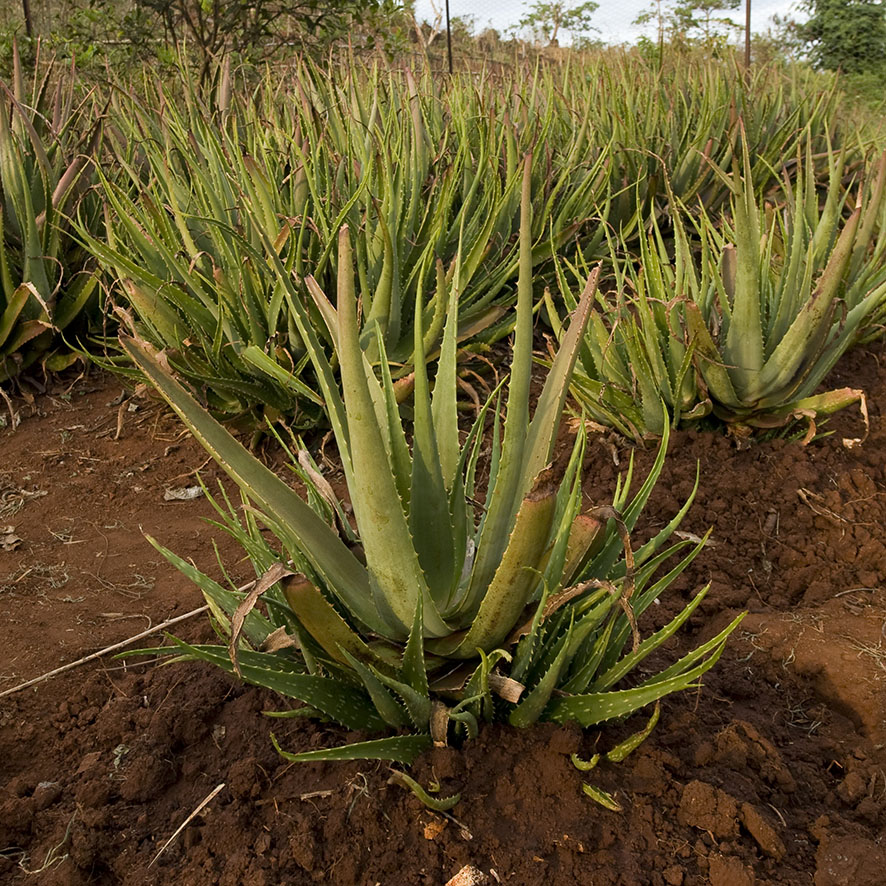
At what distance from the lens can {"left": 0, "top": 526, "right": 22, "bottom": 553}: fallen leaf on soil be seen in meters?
2.48

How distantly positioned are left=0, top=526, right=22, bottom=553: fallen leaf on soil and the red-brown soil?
0.14ft

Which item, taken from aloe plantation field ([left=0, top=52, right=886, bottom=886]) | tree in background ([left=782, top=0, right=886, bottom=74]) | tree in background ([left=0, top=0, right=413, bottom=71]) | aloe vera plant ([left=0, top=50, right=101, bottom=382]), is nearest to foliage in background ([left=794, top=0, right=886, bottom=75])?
tree in background ([left=782, top=0, right=886, bottom=74])

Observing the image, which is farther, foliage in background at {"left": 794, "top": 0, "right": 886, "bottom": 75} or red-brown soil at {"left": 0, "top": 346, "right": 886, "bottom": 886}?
foliage in background at {"left": 794, "top": 0, "right": 886, "bottom": 75}

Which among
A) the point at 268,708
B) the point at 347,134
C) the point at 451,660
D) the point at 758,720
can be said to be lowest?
the point at 758,720

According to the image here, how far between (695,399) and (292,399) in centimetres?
129

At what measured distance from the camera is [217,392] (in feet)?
9.88

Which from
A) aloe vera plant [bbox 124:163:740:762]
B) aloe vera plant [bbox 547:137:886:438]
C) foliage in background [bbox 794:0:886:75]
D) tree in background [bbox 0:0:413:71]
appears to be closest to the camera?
aloe vera plant [bbox 124:163:740:762]

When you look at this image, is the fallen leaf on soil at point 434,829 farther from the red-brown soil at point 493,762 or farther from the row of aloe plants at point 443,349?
the row of aloe plants at point 443,349

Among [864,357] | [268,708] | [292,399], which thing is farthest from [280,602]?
[864,357]

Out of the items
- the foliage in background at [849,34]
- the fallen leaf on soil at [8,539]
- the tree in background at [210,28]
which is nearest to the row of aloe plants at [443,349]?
the fallen leaf on soil at [8,539]

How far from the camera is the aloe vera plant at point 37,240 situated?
320cm

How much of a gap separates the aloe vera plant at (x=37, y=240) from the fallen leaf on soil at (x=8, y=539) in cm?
92

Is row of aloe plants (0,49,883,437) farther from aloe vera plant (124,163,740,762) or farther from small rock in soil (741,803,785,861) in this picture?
small rock in soil (741,803,785,861)

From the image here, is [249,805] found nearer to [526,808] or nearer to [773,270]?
[526,808]
